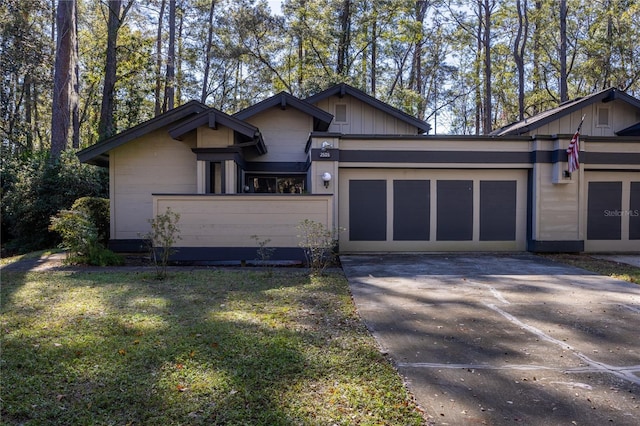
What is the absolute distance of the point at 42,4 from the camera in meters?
15.2

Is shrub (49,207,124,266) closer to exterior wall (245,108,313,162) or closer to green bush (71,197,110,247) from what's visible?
green bush (71,197,110,247)

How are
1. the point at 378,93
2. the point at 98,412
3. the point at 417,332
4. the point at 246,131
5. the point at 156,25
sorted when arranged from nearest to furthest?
1. the point at 98,412
2. the point at 417,332
3. the point at 246,131
4. the point at 156,25
5. the point at 378,93

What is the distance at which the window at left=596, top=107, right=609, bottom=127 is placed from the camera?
42.4 feet

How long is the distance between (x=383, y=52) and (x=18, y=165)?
66.8ft

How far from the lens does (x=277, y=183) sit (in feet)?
41.4

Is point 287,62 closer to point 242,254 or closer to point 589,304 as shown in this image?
point 242,254

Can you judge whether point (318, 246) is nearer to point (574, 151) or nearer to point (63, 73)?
point (574, 151)

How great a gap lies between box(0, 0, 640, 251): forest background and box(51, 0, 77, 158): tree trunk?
168 cm

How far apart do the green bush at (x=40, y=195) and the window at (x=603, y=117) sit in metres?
16.4

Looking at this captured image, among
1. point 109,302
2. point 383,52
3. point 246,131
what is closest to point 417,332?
point 109,302

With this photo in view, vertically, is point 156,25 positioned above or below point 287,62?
above

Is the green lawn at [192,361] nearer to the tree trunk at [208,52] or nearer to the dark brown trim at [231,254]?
the dark brown trim at [231,254]

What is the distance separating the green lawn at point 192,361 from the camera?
268 centimetres

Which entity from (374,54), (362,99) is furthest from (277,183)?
(374,54)
